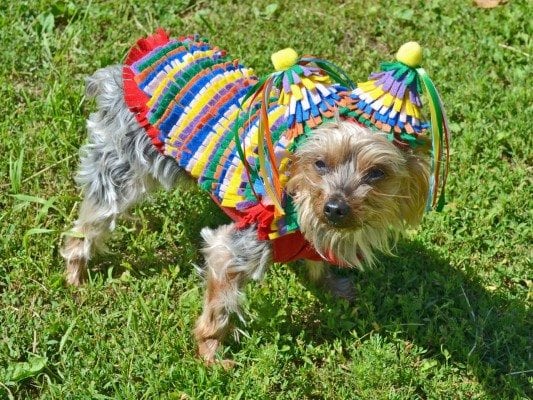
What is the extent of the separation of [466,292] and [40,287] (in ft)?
8.89

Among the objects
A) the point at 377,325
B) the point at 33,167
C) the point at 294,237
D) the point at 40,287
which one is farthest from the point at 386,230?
the point at 33,167

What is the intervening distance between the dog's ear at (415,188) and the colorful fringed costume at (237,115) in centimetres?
23

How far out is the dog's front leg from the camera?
438cm

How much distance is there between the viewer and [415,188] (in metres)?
4.10

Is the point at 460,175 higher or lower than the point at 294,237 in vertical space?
lower

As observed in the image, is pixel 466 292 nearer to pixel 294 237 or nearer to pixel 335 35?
pixel 294 237

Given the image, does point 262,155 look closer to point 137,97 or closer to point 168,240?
point 137,97

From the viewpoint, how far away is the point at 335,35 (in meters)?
6.92

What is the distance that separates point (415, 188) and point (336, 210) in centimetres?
49

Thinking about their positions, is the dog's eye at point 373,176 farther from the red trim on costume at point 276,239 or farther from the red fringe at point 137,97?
the red fringe at point 137,97

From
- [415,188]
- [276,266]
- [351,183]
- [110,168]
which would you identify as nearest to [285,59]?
[351,183]

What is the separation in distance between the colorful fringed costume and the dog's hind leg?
0.16 meters

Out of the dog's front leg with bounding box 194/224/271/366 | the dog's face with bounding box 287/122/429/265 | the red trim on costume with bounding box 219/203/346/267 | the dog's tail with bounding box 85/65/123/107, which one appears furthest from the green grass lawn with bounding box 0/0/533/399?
the dog's face with bounding box 287/122/429/265

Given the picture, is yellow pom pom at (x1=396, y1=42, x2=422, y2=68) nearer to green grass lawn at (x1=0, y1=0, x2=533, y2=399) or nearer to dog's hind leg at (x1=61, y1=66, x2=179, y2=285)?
dog's hind leg at (x1=61, y1=66, x2=179, y2=285)
